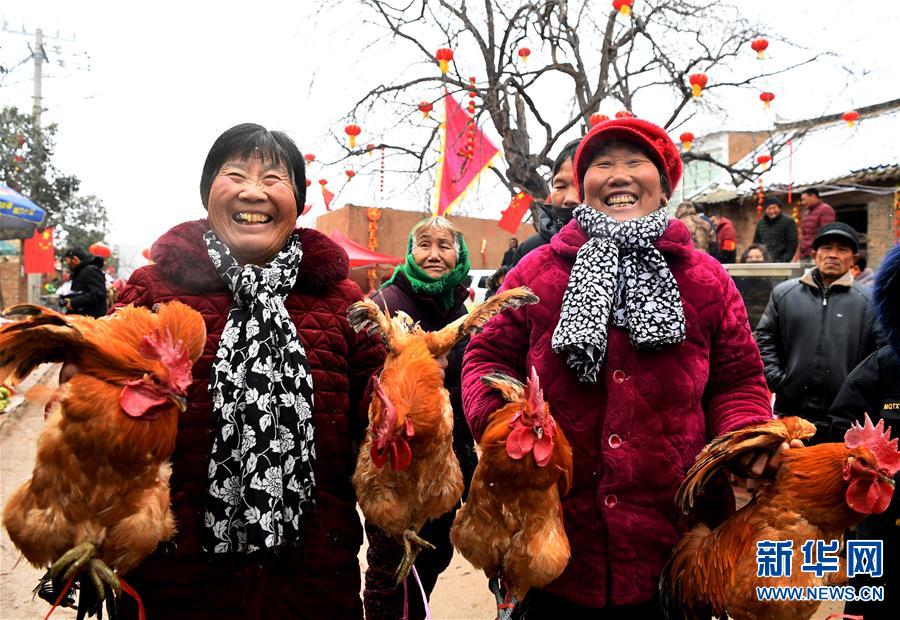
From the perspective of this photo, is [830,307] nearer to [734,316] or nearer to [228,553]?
A: [734,316]

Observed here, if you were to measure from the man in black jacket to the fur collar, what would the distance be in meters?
8.83

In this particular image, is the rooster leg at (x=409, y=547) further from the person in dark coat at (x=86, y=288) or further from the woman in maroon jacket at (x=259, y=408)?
the person in dark coat at (x=86, y=288)

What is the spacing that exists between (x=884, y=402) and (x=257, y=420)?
2.54 metres

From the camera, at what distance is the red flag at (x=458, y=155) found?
8.10 m

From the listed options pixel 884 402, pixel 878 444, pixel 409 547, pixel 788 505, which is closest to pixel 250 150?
pixel 409 547

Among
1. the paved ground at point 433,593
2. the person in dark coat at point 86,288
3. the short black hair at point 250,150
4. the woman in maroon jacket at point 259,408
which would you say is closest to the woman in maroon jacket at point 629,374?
the woman in maroon jacket at point 259,408

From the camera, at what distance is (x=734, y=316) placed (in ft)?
6.44

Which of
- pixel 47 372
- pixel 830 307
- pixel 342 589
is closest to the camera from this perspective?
pixel 342 589

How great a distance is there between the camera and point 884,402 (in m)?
2.54

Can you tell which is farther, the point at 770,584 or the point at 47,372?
the point at 47,372

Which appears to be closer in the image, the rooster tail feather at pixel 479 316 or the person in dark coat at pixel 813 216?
the rooster tail feather at pixel 479 316

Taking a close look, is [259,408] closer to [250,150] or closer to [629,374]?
[250,150]

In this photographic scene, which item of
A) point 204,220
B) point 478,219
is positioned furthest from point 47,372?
point 478,219

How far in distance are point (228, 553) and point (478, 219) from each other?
19.5 m
